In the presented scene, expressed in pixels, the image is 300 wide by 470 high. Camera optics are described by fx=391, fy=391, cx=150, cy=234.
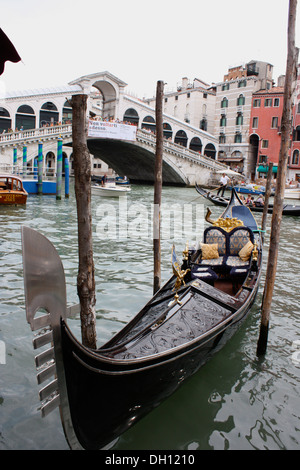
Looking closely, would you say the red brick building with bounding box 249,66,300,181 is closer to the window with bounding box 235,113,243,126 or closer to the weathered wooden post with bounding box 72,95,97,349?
the window with bounding box 235,113,243,126

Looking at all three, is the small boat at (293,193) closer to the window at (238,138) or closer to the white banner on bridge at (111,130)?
the window at (238,138)

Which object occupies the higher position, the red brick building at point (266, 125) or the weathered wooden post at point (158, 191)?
the red brick building at point (266, 125)

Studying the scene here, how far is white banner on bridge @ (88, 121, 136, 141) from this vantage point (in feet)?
53.8

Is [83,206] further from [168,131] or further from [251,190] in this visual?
[168,131]

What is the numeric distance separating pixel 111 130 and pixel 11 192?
7859 millimetres

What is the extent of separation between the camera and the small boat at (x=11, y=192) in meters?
10.1

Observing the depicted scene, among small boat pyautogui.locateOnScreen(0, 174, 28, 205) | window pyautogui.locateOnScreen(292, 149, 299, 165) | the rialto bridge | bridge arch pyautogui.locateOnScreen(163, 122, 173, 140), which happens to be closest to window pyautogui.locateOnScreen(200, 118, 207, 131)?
the rialto bridge

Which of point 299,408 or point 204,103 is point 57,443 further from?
point 204,103

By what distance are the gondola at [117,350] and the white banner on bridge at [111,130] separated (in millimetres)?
14153

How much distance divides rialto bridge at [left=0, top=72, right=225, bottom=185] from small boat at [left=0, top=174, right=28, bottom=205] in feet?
20.2

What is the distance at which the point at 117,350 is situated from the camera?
2135mm

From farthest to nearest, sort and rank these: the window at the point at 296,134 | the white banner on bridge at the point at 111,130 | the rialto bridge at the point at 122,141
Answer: the window at the point at 296,134 → the rialto bridge at the point at 122,141 → the white banner on bridge at the point at 111,130

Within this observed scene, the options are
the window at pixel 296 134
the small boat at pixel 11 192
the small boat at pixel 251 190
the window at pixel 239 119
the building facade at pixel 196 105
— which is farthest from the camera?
the building facade at pixel 196 105

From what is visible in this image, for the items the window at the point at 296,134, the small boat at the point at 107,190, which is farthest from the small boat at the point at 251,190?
the window at the point at 296,134
